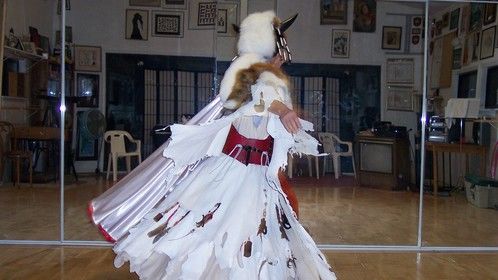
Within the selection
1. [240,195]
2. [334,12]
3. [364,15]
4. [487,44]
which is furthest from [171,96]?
[487,44]

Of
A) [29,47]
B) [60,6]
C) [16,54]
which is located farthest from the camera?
[16,54]

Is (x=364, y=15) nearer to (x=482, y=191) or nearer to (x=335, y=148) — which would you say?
(x=335, y=148)

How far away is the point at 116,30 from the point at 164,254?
2698mm

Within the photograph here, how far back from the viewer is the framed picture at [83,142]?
435 centimetres

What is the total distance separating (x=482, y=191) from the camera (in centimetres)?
505

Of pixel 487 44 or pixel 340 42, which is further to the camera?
pixel 487 44

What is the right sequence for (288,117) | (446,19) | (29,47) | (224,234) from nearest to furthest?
(288,117) → (224,234) → (446,19) → (29,47)

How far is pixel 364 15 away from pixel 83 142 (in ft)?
8.83

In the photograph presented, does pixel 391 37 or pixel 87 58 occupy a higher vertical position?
pixel 391 37

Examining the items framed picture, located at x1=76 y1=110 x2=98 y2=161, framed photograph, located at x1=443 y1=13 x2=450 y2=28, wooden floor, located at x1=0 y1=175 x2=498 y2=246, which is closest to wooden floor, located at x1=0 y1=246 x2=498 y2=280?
wooden floor, located at x1=0 y1=175 x2=498 y2=246

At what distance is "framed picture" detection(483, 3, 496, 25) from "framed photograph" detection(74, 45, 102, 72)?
3751 millimetres

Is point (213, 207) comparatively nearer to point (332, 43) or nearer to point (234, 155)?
point (234, 155)

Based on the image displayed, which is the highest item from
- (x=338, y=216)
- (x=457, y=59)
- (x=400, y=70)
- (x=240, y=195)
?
(x=457, y=59)

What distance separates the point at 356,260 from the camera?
11.8ft
